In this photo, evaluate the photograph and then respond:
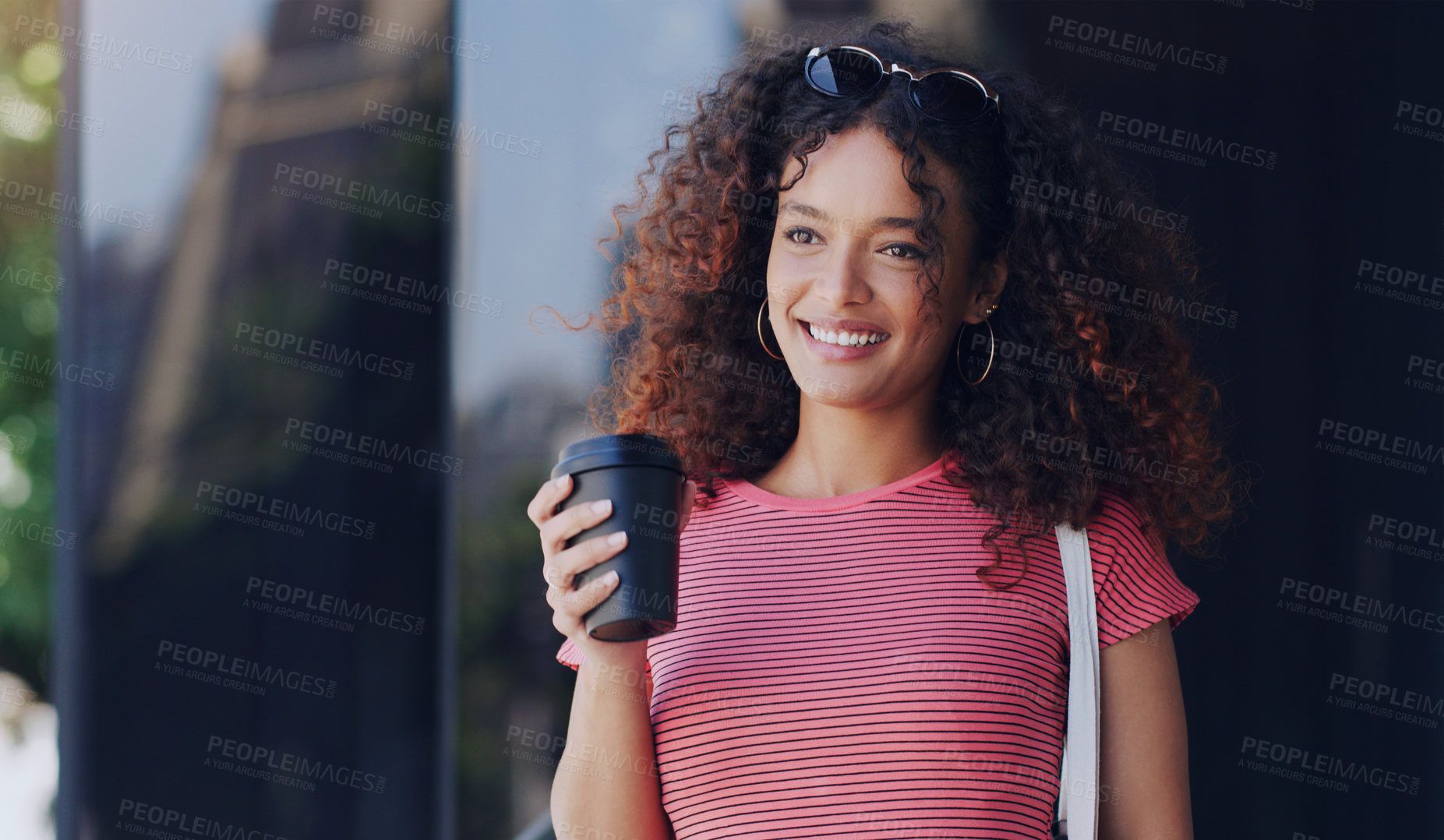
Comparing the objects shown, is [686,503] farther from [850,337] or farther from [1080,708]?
[1080,708]

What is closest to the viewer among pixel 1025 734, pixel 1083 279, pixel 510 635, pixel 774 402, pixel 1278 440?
pixel 1025 734

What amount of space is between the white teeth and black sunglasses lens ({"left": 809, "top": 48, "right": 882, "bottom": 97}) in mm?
326

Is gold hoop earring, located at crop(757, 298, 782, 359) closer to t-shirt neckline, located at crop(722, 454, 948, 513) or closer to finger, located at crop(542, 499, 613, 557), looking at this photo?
t-shirt neckline, located at crop(722, 454, 948, 513)

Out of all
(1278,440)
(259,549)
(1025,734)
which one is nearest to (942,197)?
(1025,734)

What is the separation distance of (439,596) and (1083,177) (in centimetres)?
197

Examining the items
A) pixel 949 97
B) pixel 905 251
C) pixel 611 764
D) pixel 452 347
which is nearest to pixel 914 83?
pixel 949 97

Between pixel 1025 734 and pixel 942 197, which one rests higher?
pixel 942 197

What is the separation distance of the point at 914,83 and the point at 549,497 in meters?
0.72

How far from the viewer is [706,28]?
9.29 ft

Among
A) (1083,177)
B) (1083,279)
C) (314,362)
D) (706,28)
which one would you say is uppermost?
(706,28)

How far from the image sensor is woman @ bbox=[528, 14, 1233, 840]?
4.39 feet

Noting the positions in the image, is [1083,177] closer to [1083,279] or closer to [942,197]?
[1083,279]

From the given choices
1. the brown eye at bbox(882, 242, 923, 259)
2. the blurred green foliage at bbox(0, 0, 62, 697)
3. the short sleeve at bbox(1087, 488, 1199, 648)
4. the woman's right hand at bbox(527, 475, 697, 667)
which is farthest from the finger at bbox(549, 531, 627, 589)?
the blurred green foliage at bbox(0, 0, 62, 697)

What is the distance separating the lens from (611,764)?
1.38 meters
